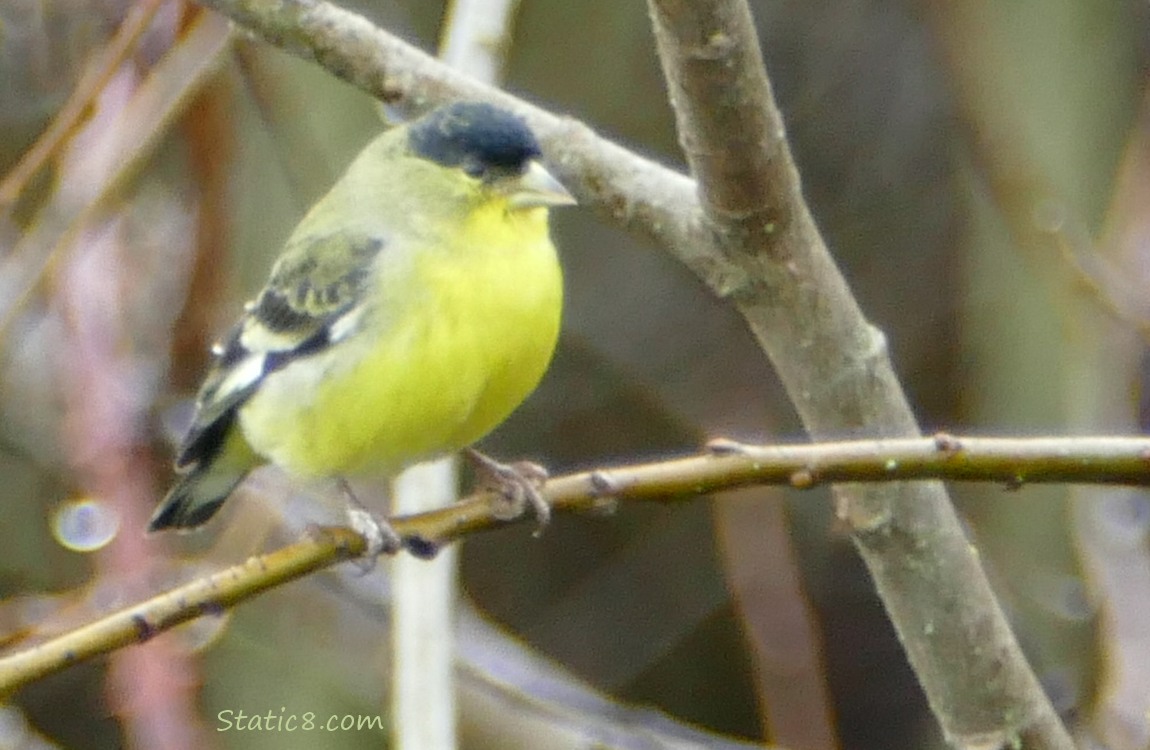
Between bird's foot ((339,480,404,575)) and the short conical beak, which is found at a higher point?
the short conical beak

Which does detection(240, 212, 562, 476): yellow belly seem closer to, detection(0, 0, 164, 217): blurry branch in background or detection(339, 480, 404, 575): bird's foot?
detection(339, 480, 404, 575): bird's foot

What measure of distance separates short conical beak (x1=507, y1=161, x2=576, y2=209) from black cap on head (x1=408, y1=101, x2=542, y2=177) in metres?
0.02

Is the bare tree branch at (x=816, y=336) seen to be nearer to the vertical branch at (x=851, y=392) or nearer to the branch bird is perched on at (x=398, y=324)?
the vertical branch at (x=851, y=392)

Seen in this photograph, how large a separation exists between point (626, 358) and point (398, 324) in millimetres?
2799

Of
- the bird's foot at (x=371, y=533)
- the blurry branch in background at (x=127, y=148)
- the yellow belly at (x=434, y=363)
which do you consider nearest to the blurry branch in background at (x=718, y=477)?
the bird's foot at (x=371, y=533)

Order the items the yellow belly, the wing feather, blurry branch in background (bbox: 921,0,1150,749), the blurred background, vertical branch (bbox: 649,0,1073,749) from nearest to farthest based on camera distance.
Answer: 1. vertical branch (bbox: 649,0,1073,749)
2. the yellow belly
3. the wing feather
4. blurry branch in background (bbox: 921,0,1150,749)
5. the blurred background

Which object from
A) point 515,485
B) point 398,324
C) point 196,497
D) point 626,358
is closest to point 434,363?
point 398,324

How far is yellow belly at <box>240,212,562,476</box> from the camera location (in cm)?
245

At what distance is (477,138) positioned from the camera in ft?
8.77

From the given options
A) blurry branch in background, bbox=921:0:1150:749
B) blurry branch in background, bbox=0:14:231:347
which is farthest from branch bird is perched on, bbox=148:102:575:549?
blurry branch in background, bbox=921:0:1150:749

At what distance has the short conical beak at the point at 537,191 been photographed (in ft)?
8.41

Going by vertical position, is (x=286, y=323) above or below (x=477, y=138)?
below

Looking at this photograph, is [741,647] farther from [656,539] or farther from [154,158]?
[154,158]

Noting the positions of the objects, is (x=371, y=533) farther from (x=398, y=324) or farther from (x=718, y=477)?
(x=718, y=477)
